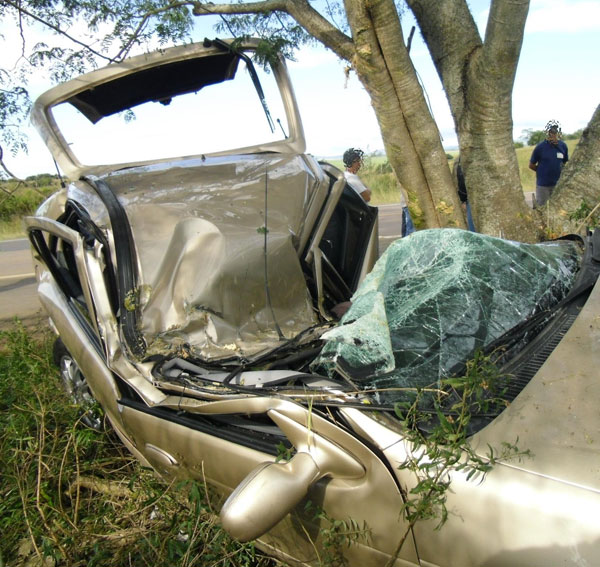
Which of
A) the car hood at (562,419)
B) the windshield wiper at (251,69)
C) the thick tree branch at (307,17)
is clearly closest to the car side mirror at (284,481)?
the car hood at (562,419)

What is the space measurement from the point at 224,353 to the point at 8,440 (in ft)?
4.59

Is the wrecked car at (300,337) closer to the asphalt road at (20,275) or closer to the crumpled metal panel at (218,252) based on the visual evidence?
the crumpled metal panel at (218,252)

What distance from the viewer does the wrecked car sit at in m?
1.55

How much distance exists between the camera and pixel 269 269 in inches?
125

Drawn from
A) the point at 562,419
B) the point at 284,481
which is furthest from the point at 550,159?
the point at 284,481

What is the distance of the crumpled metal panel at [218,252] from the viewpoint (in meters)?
2.85

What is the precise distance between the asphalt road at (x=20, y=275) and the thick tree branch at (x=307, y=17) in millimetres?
3393

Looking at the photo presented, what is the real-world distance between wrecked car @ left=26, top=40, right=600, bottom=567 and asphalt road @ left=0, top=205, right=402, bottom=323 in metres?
2.85

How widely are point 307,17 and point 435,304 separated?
9.76ft

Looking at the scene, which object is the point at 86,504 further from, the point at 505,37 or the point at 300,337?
the point at 505,37

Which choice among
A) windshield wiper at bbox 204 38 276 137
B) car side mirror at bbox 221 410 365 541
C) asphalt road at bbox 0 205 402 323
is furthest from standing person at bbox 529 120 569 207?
car side mirror at bbox 221 410 365 541

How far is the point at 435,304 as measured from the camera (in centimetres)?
215

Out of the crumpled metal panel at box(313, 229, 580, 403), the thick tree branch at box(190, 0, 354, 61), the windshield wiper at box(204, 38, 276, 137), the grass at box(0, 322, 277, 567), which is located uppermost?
the thick tree branch at box(190, 0, 354, 61)

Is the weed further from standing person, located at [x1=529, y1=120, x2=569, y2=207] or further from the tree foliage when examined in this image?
standing person, located at [x1=529, y1=120, x2=569, y2=207]
